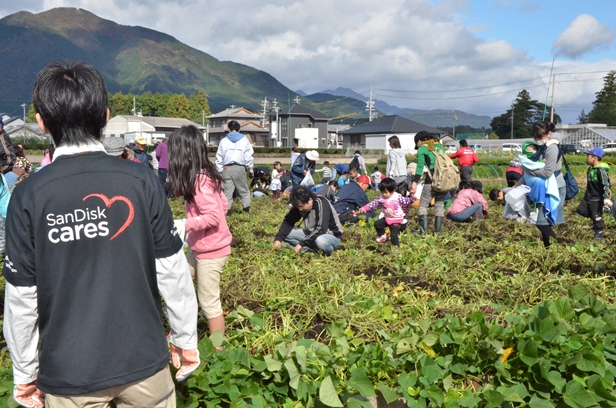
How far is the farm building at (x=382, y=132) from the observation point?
65.9m

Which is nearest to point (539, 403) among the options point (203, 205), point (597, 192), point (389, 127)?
point (203, 205)

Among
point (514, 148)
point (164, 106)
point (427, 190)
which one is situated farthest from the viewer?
point (164, 106)

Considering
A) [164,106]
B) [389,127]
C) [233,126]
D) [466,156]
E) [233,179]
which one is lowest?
[233,179]

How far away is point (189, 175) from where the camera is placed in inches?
138

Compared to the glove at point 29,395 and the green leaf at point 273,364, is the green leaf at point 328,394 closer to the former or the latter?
the green leaf at point 273,364

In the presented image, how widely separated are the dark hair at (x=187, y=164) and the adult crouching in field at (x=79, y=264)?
66.2 inches

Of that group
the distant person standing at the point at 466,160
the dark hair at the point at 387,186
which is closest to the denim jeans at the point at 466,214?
the dark hair at the point at 387,186

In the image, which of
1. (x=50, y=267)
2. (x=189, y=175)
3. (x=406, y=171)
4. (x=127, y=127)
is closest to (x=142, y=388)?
(x=50, y=267)

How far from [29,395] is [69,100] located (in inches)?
42.0

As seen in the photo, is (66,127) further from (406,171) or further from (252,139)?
(252,139)

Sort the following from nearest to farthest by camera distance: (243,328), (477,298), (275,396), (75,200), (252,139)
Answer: (75,200) < (275,396) < (243,328) < (477,298) < (252,139)

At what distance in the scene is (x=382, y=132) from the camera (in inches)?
2685

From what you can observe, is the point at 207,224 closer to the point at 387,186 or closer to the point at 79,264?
the point at 79,264

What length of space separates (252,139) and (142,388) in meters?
78.9
